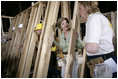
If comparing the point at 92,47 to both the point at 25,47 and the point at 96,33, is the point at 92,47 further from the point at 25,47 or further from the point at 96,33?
the point at 25,47

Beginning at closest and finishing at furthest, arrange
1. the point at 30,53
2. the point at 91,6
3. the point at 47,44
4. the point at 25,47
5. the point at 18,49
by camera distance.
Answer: the point at 91,6, the point at 47,44, the point at 30,53, the point at 25,47, the point at 18,49

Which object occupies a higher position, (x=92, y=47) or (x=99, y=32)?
(x=99, y=32)

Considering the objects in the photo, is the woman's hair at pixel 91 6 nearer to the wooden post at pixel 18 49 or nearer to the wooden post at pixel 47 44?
the wooden post at pixel 47 44

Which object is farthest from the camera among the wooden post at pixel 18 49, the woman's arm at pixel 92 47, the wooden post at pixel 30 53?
the wooden post at pixel 18 49

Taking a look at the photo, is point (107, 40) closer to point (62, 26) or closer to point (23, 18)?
point (62, 26)

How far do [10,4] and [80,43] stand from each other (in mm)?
8028

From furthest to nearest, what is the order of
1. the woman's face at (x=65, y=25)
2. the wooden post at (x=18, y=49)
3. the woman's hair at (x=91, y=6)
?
1. the wooden post at (x=18, y=49)
2. the woman's face at (x=65, y=25)
3. the woman's hair at (x=91, y=6)

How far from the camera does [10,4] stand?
8.55m

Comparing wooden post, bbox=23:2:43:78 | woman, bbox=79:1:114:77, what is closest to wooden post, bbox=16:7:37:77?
wooden post, bbox=23:2:43:78

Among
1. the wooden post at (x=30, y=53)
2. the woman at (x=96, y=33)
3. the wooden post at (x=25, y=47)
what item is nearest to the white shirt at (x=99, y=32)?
the woman at (x=96, y=33)

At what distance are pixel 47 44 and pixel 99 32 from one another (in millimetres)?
1234

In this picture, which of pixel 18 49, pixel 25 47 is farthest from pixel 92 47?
pixel 18 49

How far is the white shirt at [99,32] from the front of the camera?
3.71 ft

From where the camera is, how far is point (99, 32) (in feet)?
3.76
